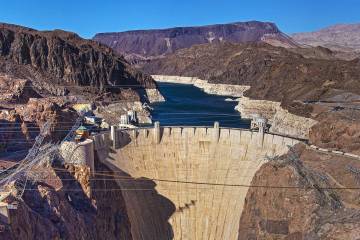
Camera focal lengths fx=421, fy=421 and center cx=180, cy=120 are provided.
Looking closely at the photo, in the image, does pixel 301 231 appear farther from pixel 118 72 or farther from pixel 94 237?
pixel 118 72

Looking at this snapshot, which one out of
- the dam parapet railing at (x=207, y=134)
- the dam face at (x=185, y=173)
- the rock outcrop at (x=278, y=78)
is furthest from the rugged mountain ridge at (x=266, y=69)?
the dam face at (x=185, y=173)

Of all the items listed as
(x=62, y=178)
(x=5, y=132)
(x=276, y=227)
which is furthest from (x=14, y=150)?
(x=276, y=227)

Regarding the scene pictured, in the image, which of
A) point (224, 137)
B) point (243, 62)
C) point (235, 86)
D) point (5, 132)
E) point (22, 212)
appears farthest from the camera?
point (243, 62)

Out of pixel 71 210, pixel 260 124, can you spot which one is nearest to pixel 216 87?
pixel 260 124

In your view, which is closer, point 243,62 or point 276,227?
point 276,227

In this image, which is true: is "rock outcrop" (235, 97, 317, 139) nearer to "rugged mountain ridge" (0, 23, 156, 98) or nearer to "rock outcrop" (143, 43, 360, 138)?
"rock outcrop" (143, 43, 360, 138)

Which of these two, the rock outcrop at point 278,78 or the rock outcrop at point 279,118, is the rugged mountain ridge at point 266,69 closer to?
the rock outcrop at point 278,78

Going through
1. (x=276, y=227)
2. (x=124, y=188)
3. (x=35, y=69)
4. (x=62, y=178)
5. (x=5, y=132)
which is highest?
(x=35, y=69)
